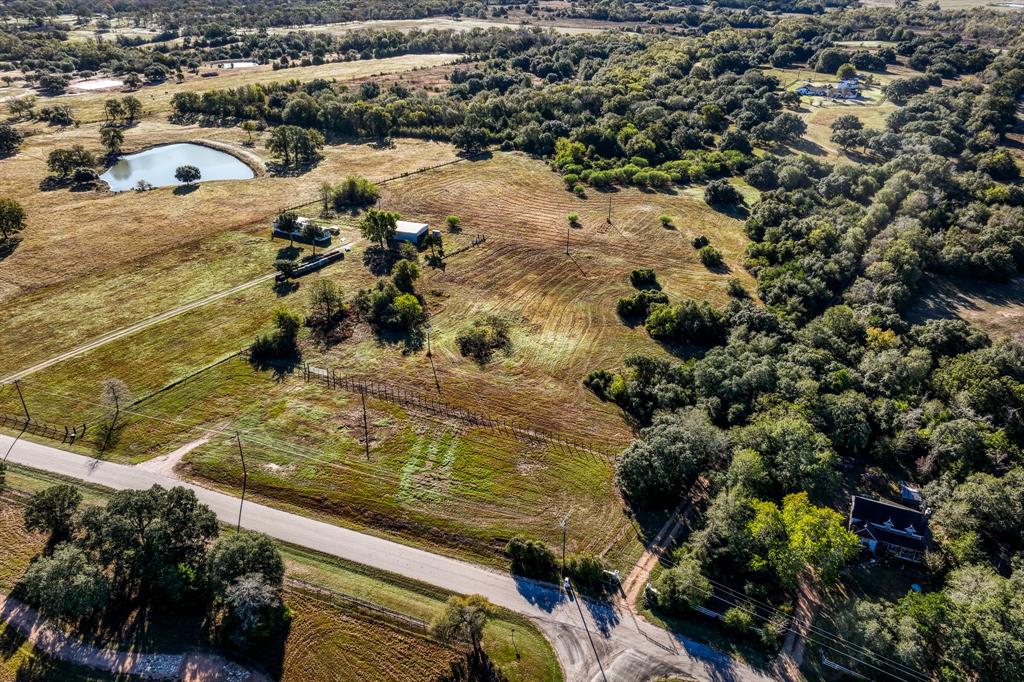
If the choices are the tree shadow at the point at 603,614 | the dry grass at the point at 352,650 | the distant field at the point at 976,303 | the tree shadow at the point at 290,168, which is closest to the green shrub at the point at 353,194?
the tree shadow at the point at 290,168

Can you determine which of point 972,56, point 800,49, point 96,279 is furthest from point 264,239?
point 972,56

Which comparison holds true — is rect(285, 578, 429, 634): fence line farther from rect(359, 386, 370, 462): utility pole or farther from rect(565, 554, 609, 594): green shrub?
rect(359, 386, 370, 462): utility pole

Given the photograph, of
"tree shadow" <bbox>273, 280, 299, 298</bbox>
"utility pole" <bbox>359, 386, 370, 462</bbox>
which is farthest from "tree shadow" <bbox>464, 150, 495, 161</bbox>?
"utility pole" <bbox>359, 386, 370, 462</bbox>

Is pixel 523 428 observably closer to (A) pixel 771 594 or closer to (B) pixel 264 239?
(A) pixel 771 594

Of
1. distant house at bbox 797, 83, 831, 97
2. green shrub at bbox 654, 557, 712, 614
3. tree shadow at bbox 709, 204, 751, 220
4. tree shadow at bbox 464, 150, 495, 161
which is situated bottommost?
green shrub at bbox 654, 557, 712, 614

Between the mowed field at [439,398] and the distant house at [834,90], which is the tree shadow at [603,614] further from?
the distant house at [834,90]
